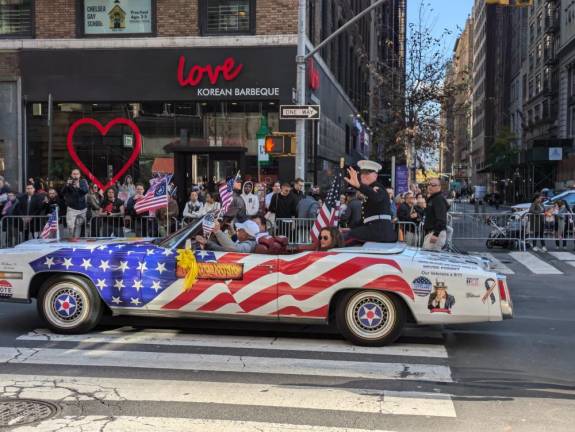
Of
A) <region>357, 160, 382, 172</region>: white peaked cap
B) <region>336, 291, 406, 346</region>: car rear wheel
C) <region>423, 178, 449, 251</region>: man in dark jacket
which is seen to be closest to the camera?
<region>336, 291, 406, 346</region>: car rear wheel

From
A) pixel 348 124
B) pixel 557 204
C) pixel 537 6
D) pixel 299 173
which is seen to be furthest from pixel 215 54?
pixel 537 6

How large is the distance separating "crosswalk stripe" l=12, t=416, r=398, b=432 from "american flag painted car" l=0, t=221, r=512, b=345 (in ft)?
7.80

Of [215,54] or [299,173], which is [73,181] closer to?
[299,173]

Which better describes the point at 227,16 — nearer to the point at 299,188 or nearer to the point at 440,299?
the point at 299,188

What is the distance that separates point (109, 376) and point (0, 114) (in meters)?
17.0

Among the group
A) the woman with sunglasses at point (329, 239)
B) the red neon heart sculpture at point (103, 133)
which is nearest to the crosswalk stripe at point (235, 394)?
the woman with sunglasses at point (329, 239)

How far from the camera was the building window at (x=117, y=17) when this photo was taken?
19.8 metres

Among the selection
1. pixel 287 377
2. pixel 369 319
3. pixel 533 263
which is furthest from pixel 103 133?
pixel 287 377

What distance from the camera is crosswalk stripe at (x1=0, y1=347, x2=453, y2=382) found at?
5.88m

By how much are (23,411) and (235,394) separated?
162 centimetres

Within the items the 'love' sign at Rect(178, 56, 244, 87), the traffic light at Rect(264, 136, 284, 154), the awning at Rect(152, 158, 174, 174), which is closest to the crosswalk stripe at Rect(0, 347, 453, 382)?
the traffic light at Rect(264, 136, 284, 154)

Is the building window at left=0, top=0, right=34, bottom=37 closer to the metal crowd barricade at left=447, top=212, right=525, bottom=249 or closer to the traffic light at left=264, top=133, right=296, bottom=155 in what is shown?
the traffic light at left=264, top=133, right=296, bottom=155

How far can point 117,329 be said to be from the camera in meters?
7.60

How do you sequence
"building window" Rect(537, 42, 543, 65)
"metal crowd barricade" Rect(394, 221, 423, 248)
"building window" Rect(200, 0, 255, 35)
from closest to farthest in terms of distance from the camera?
"metal crowd barricade" Rect(394, 221, 423, 248) → "building window" Rect(200, 0, 255, 35) → "building window" Rect(537, 42, 543, 65)
